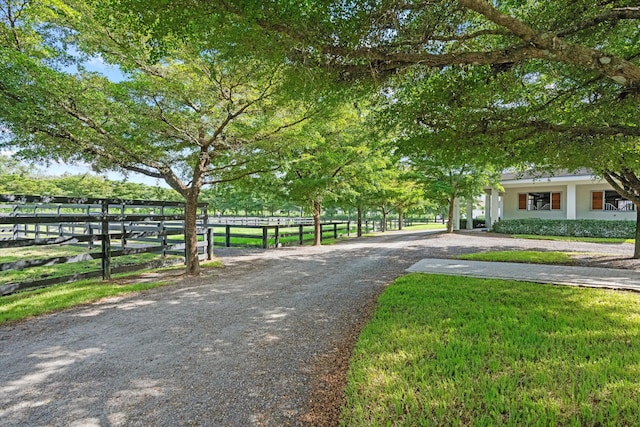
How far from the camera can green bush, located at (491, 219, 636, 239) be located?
16.0m

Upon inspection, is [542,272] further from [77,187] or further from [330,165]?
[77,187]

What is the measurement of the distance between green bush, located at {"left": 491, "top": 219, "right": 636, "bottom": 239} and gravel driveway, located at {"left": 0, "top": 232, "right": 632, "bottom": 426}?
53.3 ft

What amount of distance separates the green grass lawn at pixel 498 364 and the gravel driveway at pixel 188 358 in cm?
42

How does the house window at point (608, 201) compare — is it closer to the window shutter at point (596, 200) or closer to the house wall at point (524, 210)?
the window shutter at point (596, 200)

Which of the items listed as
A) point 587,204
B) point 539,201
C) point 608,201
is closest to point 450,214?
point 539,201

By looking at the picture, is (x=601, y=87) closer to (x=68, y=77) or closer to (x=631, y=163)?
(x=631, y=163)

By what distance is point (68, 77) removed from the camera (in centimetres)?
557

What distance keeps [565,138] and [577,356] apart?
367 centimetres

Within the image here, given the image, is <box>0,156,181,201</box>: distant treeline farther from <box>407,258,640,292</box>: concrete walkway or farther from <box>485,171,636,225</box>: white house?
<box>485,171,636,225</box>: white house

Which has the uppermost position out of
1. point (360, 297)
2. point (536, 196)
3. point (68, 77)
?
point (68, 77)

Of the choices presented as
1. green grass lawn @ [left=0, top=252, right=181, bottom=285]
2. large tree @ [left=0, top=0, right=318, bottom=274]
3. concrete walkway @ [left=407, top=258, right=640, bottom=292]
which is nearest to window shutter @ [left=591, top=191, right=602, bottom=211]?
concrete walkway @ [left=407, top=258, right=640, bottom=292]

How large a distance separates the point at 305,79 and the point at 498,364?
366 centimetres

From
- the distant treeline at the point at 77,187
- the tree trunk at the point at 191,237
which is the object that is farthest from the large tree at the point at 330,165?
the distant treeline at the point at 77,187

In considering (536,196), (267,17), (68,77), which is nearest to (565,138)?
(267,17)
